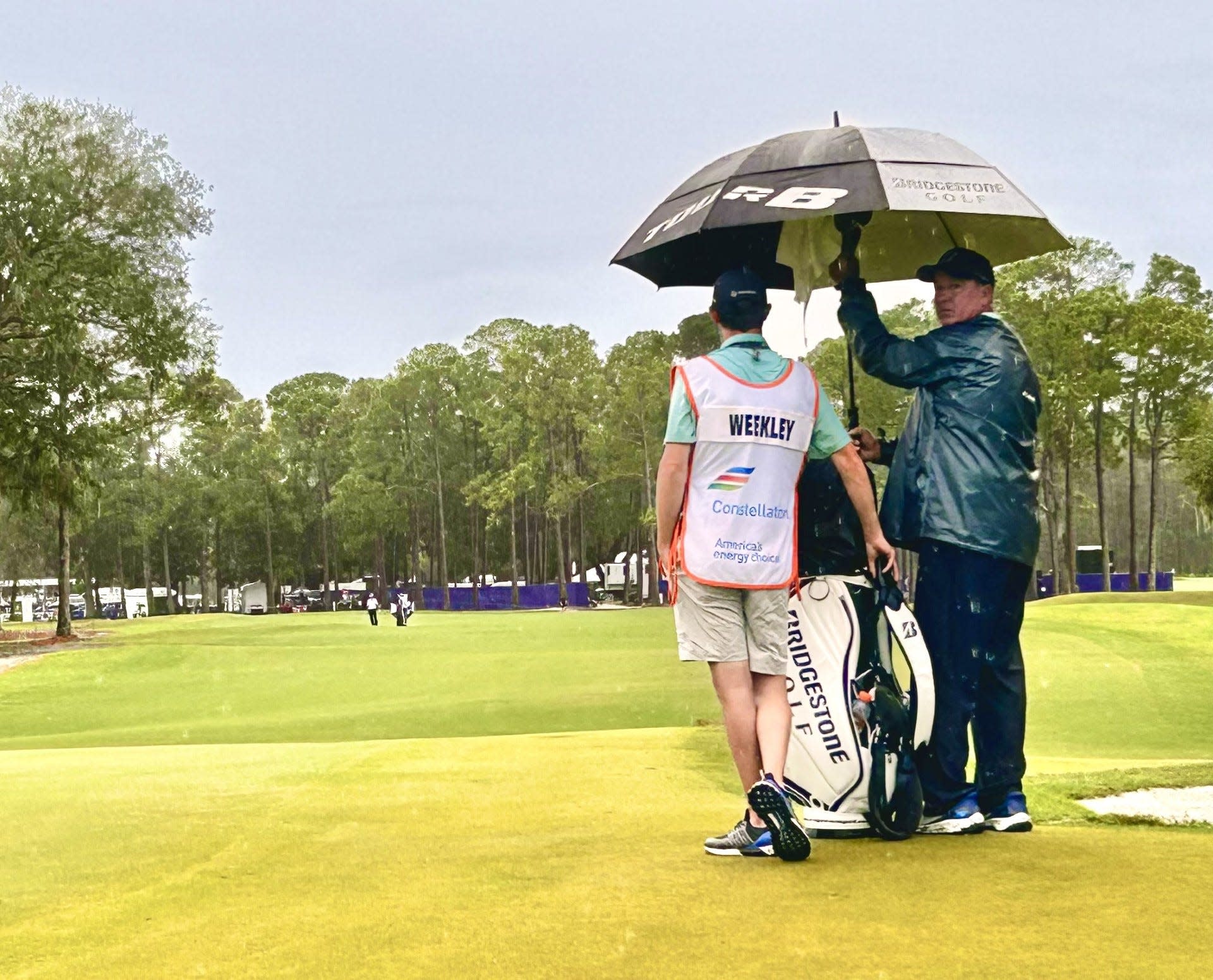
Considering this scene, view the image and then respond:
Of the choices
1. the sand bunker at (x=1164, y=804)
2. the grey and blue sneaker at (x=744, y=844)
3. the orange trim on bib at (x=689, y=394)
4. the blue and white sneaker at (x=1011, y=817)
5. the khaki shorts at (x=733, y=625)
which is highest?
the orange trim on bib at (x=689, y=394)

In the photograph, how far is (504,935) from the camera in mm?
3553

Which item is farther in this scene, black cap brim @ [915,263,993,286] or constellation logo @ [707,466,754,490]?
black cap brim @ [915,263,993,286]

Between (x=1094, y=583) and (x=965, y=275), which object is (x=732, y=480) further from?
(x=1094, y=583)

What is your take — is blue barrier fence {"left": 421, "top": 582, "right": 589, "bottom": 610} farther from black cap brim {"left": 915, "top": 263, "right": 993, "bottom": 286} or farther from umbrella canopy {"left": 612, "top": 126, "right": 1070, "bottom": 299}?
black cap brim {"left": 915, "top": 263, "right": 993, "bottom": 286}

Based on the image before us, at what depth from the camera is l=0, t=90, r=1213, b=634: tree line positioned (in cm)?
3559

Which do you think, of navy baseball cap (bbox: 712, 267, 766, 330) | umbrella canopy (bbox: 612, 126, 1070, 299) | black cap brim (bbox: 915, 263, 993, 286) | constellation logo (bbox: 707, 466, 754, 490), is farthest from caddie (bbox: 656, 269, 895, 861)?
black cap brim (bbox: 915, 263, 993, 286)

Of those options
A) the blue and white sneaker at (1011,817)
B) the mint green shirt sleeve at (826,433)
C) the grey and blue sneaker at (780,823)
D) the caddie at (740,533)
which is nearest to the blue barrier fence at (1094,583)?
the blue and white sneaker at (1011,817)

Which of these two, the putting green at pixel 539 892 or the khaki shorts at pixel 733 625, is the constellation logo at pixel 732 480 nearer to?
the khaki shorts at pixel 733 625

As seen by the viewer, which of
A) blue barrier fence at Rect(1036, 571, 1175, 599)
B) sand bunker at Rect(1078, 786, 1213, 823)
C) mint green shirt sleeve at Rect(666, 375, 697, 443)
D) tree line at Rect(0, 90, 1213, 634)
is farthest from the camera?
blue barrier fence at Rect(1036, 571, 1175, 599)

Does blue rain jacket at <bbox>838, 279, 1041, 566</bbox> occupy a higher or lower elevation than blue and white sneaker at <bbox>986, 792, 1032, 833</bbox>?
higher

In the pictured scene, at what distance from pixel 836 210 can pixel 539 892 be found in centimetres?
264

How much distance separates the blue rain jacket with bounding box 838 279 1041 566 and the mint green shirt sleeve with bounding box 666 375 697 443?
1.01 metres

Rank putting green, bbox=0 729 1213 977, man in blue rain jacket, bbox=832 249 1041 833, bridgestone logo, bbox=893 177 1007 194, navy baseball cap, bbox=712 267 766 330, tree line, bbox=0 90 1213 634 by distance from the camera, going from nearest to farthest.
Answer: putting green, bbox=0 729 1213 977, bridgestone logo, bbox=893 177 1007 194, navy baseball cap, bbox=712 267 766 330, man in blue rain jacket, bbox=832 249 1041 833, tree line, bbox=0 90 1213 634

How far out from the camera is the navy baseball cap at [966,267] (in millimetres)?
5457
